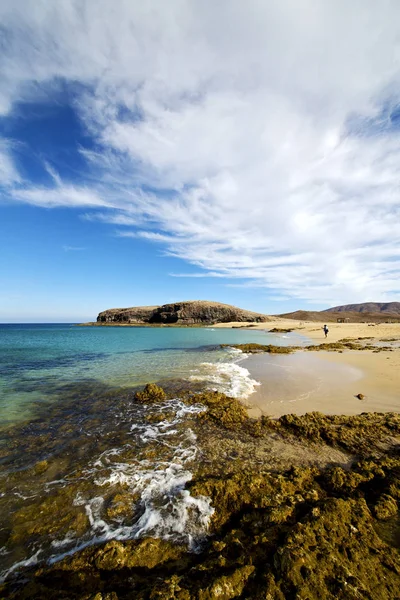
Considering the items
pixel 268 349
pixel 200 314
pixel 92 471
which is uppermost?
pixel 200 314

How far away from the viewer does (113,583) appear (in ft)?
9.74

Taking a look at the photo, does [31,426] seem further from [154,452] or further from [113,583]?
[113,583]

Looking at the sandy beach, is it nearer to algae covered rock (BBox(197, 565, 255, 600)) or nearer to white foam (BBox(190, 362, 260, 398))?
white foam (BBox(190, 362, 260, 398))

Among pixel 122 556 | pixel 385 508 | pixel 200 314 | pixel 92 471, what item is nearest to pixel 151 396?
pixel 92 471

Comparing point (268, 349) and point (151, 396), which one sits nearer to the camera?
point (151, 396)

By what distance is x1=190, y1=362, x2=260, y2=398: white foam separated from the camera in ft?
36.6

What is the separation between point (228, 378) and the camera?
13.6 m

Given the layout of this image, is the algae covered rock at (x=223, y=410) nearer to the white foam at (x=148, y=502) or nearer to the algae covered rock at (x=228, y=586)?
the white foam at (x=148, y=502)

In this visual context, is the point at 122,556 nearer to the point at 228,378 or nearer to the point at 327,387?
the point at 327,387

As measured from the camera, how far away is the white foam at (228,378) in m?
11.1

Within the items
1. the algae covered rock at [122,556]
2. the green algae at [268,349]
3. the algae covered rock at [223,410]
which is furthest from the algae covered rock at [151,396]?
the green algae at [268,349]

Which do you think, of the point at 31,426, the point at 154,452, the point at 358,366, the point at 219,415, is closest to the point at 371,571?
the point at 154,452

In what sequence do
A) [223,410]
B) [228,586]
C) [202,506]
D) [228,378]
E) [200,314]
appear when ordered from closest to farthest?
[228,586] < [202,506] < [223,410] < [228,378] < [200,314]

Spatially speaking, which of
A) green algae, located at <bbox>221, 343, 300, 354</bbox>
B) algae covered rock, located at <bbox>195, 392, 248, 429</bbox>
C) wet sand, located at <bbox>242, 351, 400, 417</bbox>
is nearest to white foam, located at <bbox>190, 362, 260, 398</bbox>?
wet sand, located at <bbox>242, 351, 400, 417</bbox>
